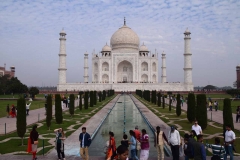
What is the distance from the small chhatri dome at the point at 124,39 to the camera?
4141 cm

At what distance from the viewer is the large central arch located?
41281mm

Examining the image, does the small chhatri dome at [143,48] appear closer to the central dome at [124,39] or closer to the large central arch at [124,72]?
the central dome at [124,39]

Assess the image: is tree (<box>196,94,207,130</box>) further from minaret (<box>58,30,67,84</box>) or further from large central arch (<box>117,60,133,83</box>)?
large central arch (<box>117,60,133,83</box>)

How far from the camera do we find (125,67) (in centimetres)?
4159

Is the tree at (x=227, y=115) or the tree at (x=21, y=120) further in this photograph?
the tree at (x=227, y=115)

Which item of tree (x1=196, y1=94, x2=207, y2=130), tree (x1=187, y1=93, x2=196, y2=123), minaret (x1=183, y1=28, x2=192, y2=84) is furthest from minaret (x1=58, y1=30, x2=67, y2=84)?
tree (x1=196, y1=94, x2=207, y2=130)

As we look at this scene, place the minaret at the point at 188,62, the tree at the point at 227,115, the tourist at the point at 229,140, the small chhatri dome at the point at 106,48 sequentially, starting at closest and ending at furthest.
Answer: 1. the tourist at the point at 229,140
2. the tree at the point at 227,115
3. the minaret at the point at 188,62
4. the small chhatri dome at the point at 106,48

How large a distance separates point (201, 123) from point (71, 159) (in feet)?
14.9

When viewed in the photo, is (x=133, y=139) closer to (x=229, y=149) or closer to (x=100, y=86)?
(x=229, y=149)

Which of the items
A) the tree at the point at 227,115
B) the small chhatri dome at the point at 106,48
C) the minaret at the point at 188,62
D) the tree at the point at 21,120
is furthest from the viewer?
the small chhatri dome at the point at 106,48

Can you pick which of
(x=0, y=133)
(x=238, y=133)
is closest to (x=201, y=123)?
(x=238, y=133)

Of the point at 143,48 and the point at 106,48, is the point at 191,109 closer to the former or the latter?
the point at 106,48

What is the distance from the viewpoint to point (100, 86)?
114ft

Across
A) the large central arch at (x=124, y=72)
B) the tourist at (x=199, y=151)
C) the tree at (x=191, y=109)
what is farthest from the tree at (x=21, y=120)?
the large central arch at (x=124, y=72)
